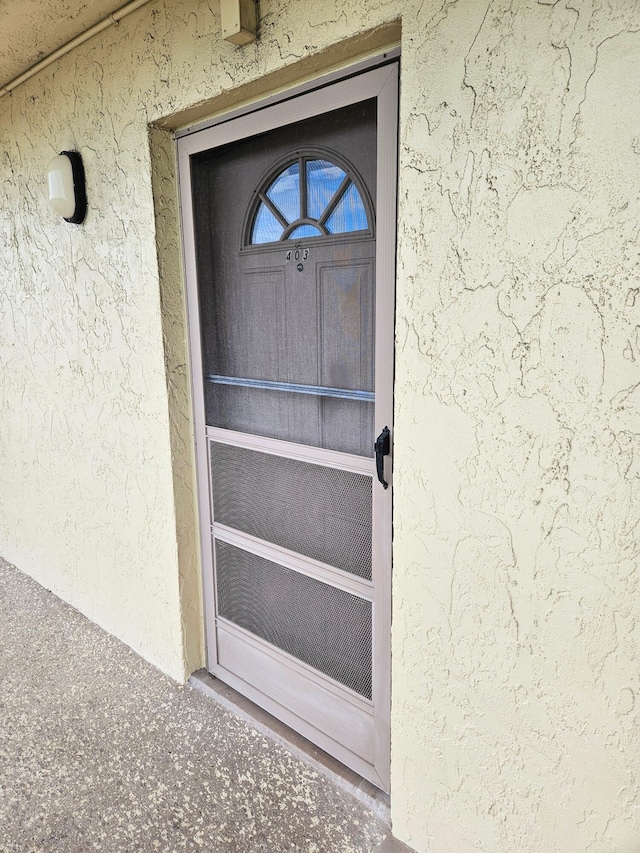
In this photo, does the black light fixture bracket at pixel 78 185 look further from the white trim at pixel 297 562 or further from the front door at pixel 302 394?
the white trim at pixel 297 562

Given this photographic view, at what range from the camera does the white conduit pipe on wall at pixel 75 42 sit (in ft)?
8.03

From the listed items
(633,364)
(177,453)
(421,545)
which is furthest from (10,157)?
(633,364)

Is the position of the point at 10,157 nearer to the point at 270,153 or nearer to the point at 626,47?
the point at 270,153

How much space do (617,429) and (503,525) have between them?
46cm

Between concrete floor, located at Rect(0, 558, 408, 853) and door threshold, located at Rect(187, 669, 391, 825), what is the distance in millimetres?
26

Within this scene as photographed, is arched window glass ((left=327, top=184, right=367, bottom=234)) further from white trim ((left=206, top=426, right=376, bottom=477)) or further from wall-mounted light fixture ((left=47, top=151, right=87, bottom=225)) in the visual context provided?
wall-mounted light fixture ((left=47, top=151, right=87, bottom=225))

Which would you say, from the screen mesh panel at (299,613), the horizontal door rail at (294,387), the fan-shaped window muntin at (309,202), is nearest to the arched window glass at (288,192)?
the fan-shaped window muntin at (309,202)

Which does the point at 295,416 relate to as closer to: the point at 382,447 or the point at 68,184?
the point at 382,447

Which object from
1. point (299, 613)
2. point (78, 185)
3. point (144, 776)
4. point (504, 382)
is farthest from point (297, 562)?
point (78, 185)

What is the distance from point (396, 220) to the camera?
1.90m

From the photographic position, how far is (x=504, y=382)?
164cm

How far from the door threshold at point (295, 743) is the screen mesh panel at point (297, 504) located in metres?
1.01

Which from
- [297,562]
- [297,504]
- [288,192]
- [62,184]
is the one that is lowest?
[297,562]

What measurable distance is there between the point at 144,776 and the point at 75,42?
3.74 m
